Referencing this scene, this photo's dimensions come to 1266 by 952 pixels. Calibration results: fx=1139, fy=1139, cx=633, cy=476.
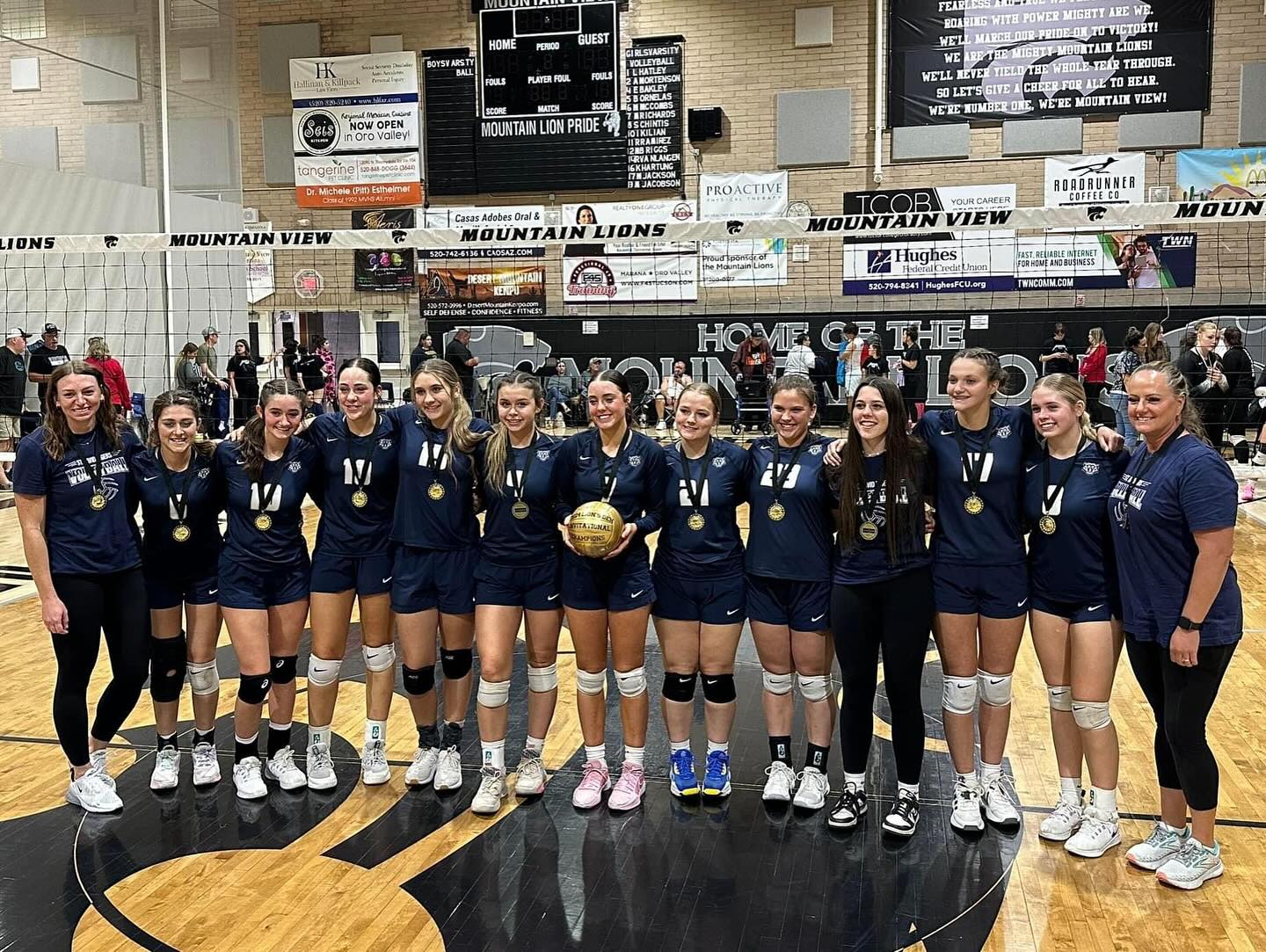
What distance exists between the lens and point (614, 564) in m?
4.38

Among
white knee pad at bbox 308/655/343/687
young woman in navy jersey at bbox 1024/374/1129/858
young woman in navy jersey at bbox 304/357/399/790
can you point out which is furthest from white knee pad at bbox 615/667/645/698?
young woman in navy jersey at bbox 1024/374/1129/858

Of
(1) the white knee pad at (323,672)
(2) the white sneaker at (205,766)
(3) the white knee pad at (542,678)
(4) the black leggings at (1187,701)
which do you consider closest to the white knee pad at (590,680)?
(3) the white knee pad at (542,678)

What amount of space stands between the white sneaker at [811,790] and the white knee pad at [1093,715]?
39.4 inches

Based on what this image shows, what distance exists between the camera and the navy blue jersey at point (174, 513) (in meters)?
4.42

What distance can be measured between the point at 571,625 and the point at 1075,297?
14.7 m

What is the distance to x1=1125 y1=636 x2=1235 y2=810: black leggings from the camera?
3.66 m

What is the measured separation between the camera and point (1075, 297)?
17.0m

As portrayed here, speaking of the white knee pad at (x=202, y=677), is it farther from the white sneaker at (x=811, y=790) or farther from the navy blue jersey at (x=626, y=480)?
the white sneaker at (x=811, y=790)

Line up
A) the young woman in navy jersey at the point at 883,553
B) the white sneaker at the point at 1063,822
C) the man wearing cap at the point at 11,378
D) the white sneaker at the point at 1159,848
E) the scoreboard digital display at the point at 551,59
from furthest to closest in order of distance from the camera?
the scoreboard digital display at the point at 551,59 < the man wearing cap at the point at 11,378 < the white sneaker at the point at 1063,822 < the young woman in navy jersey at the point at 883,553 < the white sneaker at the point at 1159,848

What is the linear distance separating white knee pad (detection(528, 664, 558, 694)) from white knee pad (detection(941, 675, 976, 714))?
1509mm

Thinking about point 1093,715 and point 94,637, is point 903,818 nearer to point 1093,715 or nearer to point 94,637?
point 1093,715

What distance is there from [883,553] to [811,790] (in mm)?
1046

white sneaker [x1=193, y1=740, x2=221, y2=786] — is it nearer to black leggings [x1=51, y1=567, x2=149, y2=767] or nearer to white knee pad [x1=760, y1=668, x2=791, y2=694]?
black leggings [x1=51, y1=567, x2=149, y2=767]

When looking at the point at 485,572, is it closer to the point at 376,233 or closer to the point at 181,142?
the point at 376,233
